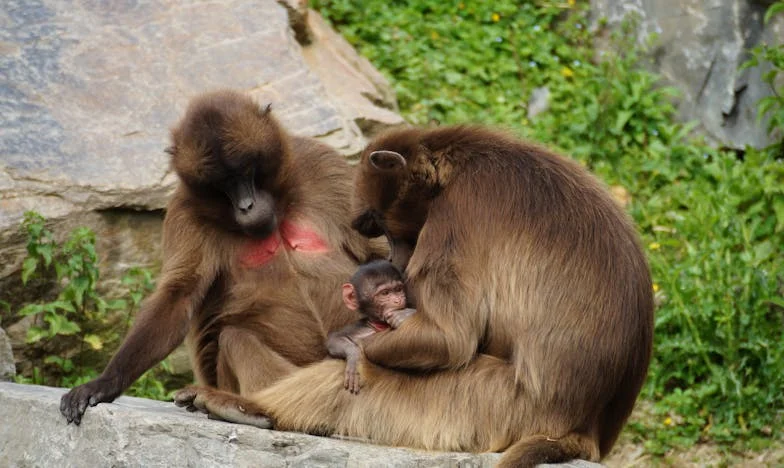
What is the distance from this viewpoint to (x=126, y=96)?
954 cm

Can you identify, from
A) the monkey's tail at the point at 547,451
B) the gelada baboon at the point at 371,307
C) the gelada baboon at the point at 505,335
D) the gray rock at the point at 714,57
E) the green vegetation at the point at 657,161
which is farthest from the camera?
the gray rock at the point at 714,57

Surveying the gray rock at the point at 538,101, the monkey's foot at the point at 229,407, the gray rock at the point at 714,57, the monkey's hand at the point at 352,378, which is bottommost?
the gray rock at the point at 538,101

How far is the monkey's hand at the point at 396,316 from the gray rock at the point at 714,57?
5874mm

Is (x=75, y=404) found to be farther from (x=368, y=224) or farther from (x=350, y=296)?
(x=368, y=224)

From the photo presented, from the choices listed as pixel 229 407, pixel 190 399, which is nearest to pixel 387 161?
pixel 229 407

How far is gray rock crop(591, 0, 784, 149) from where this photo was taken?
11094 millimetres

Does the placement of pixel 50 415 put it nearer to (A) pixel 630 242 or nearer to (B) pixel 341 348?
(B) pixel 341 348

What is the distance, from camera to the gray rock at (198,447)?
5.46 m

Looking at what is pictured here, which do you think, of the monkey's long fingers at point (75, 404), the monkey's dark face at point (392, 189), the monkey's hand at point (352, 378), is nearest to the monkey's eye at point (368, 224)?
the monkey's dark face at point (392, 189)

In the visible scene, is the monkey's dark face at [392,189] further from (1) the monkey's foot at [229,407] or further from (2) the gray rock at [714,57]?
(2) the gray rock at [714,57]

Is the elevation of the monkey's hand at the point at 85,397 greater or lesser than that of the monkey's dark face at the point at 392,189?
lesser

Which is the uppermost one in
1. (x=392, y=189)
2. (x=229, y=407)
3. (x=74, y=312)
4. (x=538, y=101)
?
(x=392, y=189)

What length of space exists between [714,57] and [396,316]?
651cm

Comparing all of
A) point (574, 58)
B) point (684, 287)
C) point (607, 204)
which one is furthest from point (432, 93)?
point (607, 204)
